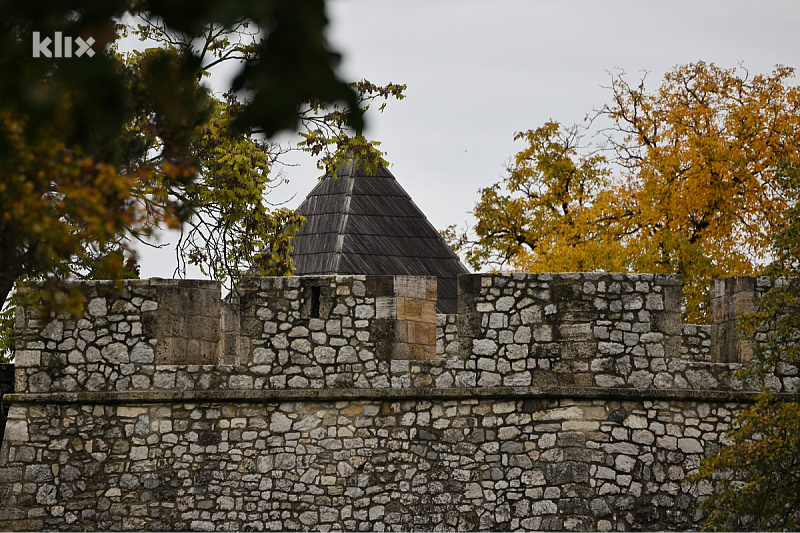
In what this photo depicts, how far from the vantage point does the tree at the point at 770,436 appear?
801 centimetres

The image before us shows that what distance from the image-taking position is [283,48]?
4.27m

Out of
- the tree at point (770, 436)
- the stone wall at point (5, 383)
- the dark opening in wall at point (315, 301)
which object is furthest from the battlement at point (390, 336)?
the stone wall at point (5, 383)

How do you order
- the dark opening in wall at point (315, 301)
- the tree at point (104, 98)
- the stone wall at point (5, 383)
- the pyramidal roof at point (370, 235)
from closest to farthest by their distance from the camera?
the tree at point (104, 98)
the dark opening in wall at point (315, 301)
the stone wall at point (5, 383)
the pyramidal roof at point (370, 235)

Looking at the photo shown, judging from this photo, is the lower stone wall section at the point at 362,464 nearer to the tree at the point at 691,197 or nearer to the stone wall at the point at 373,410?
the stone wall at the point at 373,410

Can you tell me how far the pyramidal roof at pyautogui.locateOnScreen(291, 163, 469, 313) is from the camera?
57.0 ft

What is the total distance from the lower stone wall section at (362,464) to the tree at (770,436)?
46 cm

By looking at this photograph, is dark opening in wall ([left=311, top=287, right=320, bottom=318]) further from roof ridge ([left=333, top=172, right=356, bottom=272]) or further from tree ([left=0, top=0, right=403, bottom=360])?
roof ridge ([left=333, top=172, right=356, bottom=272])

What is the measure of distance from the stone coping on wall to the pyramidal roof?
24.9 feet

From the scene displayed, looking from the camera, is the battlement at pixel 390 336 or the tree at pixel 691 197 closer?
the battlement at pixel 390 336

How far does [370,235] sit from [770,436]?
10.5 meters

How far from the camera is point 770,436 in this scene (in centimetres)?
810

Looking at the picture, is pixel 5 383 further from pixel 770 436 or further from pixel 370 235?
pixel 370 235

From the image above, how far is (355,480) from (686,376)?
2731mm

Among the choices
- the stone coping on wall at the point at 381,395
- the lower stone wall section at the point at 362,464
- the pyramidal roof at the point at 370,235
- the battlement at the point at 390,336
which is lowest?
the lower stone wall section at the point at 362,464
